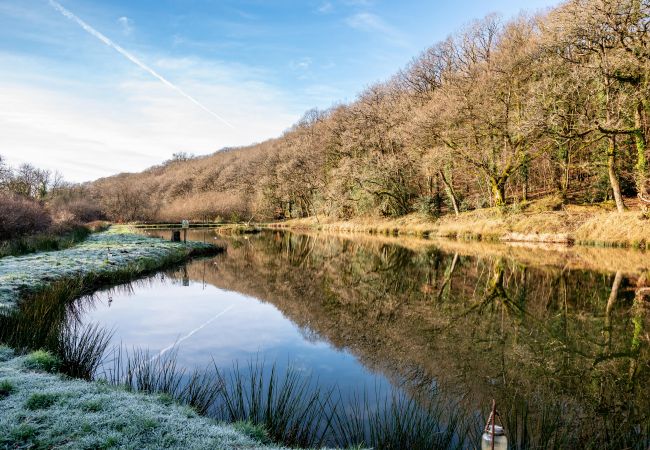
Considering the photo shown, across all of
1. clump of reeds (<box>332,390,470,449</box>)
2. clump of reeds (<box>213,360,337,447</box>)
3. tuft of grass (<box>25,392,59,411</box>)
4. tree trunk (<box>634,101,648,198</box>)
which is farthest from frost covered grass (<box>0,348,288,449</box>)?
tree trunk (<box>634,101,648,198</box>)

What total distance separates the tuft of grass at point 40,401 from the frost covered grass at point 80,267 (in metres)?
5.41

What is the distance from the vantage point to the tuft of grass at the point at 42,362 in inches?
218

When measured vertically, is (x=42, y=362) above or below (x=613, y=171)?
below

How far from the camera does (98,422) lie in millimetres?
3900

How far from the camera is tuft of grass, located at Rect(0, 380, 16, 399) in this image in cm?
448

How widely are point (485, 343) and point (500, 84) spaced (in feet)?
75.3

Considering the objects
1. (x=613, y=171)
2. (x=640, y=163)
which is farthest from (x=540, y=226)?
(x=640, y=163)

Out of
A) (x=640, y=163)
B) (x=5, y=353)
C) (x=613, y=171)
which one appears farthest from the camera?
(x=613, y=171)

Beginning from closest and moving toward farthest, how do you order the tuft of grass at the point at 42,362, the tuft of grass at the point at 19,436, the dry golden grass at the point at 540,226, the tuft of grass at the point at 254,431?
the tuft of grass at the point at 19,436
the tuft of grass at the point at 254,431
the tuft of grass at the point at 42,362
the dry golden grass at the point at 540,226

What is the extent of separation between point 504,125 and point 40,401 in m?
27.3

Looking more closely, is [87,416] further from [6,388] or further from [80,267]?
[80,267]

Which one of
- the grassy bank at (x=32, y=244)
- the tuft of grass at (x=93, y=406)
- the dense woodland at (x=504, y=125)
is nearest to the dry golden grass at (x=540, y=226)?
the dense woodland at (x=504, y=125)

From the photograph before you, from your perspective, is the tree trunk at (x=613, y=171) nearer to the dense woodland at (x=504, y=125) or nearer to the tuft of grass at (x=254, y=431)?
the dense woodland at (x=504, y=125)

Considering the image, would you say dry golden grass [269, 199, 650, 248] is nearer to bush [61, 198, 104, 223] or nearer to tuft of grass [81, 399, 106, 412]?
tuft of grass [81, 399, 106, 412]
